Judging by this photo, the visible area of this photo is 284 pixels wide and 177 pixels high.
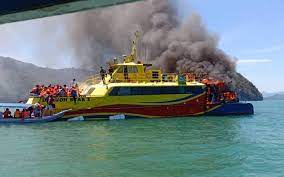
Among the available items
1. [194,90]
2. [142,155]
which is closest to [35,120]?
[194,90]

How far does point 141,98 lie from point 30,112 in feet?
28.5

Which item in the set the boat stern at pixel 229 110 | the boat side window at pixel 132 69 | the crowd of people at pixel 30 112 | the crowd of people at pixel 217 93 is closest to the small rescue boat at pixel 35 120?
the crowd of people at pixel 30 112

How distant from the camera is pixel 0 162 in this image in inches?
552

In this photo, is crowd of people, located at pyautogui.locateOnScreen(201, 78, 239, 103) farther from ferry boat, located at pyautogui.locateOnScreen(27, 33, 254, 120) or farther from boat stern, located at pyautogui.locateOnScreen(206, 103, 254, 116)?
boat stern, located at pyautogui.locateOnScreen(206, 103, 254, 116)

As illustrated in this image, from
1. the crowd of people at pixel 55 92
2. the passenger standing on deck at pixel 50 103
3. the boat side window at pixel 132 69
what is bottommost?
the passenger standing on deck at pixel 50 103

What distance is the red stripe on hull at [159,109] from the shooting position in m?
33.5

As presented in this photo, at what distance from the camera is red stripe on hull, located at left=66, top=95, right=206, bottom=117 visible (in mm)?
33531

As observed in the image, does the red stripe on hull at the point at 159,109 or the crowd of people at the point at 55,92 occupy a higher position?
the crowd of people at the point at 55,92

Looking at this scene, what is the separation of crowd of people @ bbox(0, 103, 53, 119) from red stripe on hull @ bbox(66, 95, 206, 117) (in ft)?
5.57

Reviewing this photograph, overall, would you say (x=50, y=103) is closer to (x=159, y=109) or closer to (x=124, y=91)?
(x=124, y=91)

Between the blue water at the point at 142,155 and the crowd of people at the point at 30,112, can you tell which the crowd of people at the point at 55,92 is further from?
the blue water at the point at 142,155

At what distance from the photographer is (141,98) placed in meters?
34.2

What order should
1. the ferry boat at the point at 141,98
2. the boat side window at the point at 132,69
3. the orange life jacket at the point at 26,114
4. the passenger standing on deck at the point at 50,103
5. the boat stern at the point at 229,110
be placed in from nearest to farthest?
the orange life jacket at the point at 26,114, the passenger standing on deck at the point at 50,103, the ferry boat at the point at 141,98, the boat side window at the point at 132,69, the boat stern at the point at 229,110

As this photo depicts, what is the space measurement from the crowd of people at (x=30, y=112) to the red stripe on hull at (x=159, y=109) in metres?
1.70
